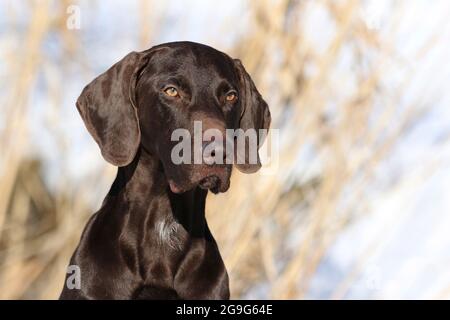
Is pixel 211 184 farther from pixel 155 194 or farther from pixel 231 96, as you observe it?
pixel 231 96

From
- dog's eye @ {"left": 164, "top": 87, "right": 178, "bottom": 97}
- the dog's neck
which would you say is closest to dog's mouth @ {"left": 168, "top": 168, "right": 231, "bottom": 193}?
the dog's neck

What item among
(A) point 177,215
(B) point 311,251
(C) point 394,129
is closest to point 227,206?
(B) point 311,251

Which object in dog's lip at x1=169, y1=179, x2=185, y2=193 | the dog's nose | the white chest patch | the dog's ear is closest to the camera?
the dog's nose

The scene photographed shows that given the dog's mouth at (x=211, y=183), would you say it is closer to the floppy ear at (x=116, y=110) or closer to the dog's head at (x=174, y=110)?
the dog's head at (x=174, y=110)

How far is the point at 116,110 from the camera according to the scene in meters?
4.51

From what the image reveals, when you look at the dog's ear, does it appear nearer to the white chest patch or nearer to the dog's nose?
the white chest patch

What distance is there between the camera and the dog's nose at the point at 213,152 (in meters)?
4.08

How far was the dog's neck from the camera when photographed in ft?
14.6

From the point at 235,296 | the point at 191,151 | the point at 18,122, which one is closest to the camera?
the point at 191,151

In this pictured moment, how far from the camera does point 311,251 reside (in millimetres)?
6438
